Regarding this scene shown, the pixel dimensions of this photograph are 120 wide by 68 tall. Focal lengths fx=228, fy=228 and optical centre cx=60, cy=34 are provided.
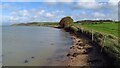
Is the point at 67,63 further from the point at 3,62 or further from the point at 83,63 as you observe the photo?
the point at 3,62

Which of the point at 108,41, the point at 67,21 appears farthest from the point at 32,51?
the point at 67,21

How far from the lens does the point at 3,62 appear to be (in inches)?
824

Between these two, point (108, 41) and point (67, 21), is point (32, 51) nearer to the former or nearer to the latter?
point (108, 41)

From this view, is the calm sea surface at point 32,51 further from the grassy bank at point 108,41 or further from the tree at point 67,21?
the tree at point 67,21

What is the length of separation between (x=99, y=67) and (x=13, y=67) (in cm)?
695

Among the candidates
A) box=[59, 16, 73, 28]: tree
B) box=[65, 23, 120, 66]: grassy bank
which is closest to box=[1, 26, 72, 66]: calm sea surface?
box=[65, 23, 120, 66]: grassy bank

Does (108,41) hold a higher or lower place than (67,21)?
higher

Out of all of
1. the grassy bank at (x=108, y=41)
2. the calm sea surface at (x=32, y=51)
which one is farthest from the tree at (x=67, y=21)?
the grassy bank at (x=108, y=41)

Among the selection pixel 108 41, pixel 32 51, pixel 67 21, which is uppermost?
pixel 108 41

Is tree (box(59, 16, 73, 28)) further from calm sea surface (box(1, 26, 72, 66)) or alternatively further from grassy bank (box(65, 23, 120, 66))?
grassy bank (box(65, 23, 120, 66))

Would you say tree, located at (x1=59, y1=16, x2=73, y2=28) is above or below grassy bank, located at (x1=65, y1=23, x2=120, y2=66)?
below

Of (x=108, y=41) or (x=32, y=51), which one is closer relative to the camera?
(x=108, y=41)

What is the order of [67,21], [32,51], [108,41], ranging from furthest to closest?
[67,21] → [32,51] → [108,41]

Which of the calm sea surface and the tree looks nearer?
the calm sea surface
